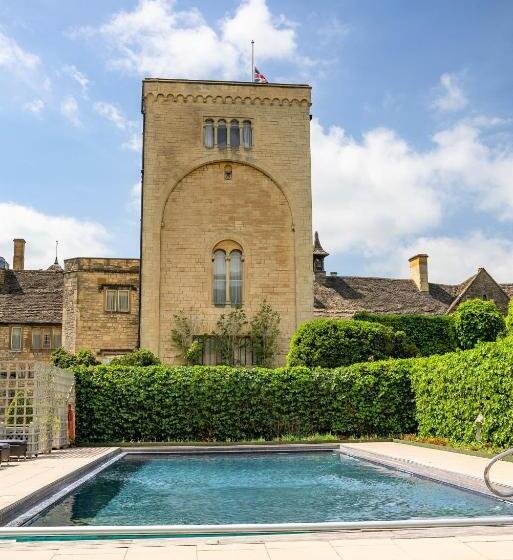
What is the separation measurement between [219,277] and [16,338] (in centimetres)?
1419

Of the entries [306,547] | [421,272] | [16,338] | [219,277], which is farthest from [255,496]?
[421,272]

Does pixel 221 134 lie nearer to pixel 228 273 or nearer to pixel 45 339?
pixel 228 273

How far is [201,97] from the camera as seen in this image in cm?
2883

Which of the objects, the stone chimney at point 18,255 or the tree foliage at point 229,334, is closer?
the tree foliage at point 229,334

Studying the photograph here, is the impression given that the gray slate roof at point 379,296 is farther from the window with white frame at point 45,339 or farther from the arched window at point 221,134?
the window with white frame at point 45,339

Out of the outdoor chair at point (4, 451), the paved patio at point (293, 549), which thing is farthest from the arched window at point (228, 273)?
the paved patio at point (293, 549)

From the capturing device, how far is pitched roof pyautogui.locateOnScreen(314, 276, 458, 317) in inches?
1478

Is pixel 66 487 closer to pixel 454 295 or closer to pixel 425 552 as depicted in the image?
pixel 425 552

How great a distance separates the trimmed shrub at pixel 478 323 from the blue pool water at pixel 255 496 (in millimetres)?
16196

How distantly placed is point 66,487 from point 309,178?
20.0 metres

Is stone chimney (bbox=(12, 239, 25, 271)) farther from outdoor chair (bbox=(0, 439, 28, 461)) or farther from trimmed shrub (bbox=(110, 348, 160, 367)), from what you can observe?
outdoor chair (bbox=(0, 439, 28, 461))

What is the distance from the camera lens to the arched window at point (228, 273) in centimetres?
2797

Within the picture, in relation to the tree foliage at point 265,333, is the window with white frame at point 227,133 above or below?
above

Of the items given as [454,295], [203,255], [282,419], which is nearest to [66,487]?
[282,419]
